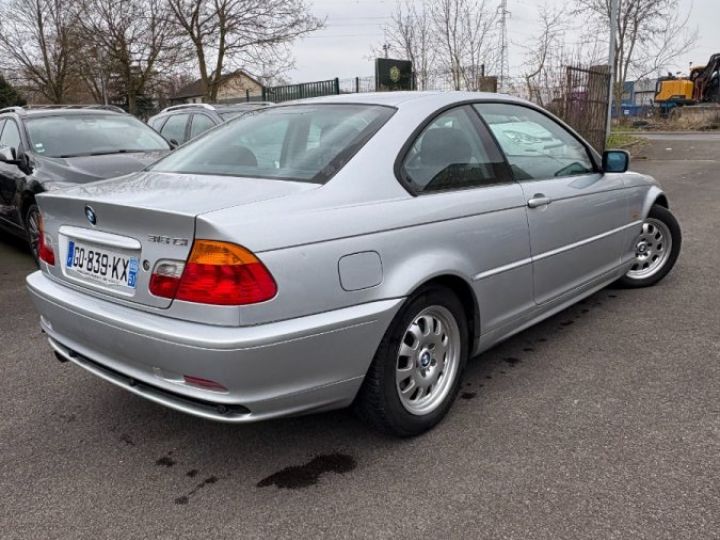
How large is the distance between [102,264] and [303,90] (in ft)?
53.8

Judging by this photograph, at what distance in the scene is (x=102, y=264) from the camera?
2.53 metres

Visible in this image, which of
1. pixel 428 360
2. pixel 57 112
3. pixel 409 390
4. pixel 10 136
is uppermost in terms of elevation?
pixel 57 112

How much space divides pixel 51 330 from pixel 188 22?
Answer: 1948 cm

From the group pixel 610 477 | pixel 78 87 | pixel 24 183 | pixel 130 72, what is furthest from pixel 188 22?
pixel 610 477

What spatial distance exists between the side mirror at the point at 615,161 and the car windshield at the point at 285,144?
1908mm

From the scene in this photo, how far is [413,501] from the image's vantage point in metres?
2.34

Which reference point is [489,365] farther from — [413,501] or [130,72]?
[130,72]

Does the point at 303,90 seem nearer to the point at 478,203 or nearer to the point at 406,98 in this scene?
the point at 406,98

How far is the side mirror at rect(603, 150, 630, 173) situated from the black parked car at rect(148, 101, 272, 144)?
225 inches

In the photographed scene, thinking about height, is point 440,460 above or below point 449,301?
below

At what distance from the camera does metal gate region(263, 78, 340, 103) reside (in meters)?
16.9

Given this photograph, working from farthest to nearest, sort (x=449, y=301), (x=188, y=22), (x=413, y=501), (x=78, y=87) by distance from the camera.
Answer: (x=78, y=87)
(x=188, y=22)
(x=449, y=301)
(x=413, y=501)

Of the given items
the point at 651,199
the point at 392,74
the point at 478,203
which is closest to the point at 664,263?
the point at 651,199

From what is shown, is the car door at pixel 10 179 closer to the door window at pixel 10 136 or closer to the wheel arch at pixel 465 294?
the door window at pixel 10 136
